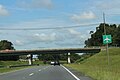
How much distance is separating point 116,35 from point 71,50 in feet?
102

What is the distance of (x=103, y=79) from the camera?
2188 cm

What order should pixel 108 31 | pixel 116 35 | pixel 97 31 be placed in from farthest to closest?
pixel 97 31 → pixel 108 31 → pixel 116 35

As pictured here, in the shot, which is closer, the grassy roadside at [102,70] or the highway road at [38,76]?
the grassy roadside at [102,70]

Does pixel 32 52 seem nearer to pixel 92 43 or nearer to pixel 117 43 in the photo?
pixel 117 43

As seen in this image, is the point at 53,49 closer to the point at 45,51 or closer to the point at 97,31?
the point at 45,51

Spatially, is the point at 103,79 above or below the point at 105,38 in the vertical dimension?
below

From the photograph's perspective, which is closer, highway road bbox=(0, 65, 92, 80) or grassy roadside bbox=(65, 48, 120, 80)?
grassy roadside bbox=(65, 48, 120, 80)

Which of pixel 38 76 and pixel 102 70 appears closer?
pixel 38 76

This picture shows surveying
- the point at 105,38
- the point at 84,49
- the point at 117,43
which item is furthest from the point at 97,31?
the point at 105,38

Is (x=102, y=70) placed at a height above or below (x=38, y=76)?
below

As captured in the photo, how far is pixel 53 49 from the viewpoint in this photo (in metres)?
135

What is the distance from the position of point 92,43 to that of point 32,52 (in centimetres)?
6698

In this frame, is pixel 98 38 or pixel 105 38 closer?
pixel 105 38

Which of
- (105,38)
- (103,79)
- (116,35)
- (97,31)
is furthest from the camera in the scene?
(97,31)
